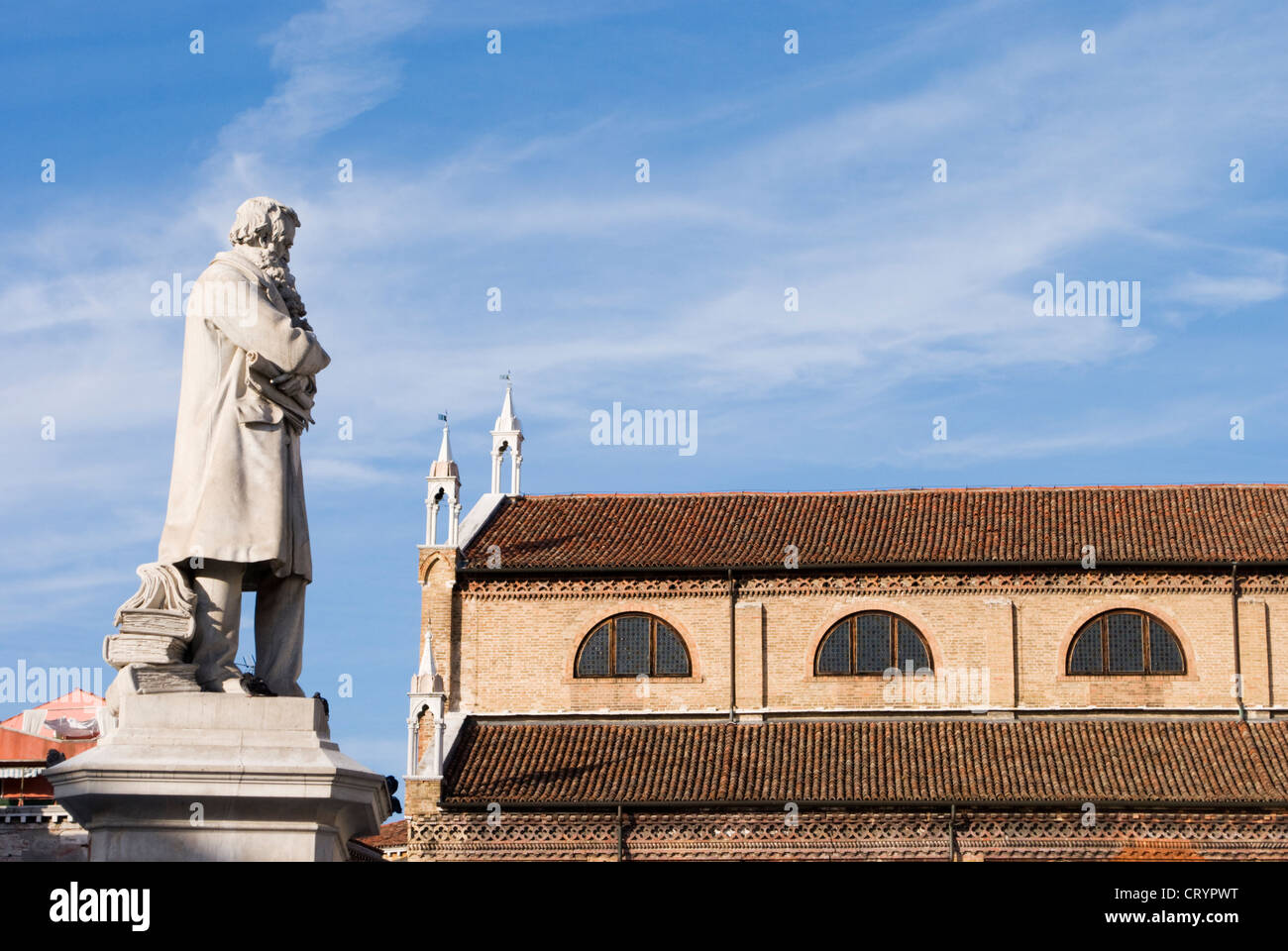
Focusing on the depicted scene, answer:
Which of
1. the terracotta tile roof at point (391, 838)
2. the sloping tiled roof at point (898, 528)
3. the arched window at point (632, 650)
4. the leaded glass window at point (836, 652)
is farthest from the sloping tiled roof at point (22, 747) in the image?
the leaded glass window at point (836, 652)

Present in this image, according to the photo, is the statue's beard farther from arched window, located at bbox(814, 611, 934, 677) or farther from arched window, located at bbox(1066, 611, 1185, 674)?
arched window, located at bbox(1066, 611, 1185, 674)

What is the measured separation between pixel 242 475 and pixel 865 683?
109ft

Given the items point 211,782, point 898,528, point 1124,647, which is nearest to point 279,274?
point 211,782

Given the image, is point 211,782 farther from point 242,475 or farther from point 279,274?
point 279,274

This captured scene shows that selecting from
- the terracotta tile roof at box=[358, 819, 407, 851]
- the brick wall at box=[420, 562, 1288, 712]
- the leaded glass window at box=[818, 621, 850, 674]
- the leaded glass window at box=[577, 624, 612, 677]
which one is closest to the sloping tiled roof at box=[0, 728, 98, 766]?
the terracotta tile roof at box=[358, 819, 407, 851]

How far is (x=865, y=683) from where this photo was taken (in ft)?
136

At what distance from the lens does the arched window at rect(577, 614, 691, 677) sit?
1666 inches

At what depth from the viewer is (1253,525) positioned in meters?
42.6

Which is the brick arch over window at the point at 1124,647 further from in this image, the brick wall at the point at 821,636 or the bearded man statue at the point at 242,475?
the bearded man statue at the point at 242,475

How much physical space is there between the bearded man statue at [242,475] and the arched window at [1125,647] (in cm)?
3367

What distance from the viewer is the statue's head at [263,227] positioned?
9805 mm

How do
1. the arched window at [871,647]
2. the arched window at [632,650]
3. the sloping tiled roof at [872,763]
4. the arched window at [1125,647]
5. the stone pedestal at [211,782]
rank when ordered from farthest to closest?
the arched window at [632,650] → the arched window at [871,647] → the arched window at [1125,647] → the sloping tiled roof at [872,763] → the stone pedestal at [211,782]
